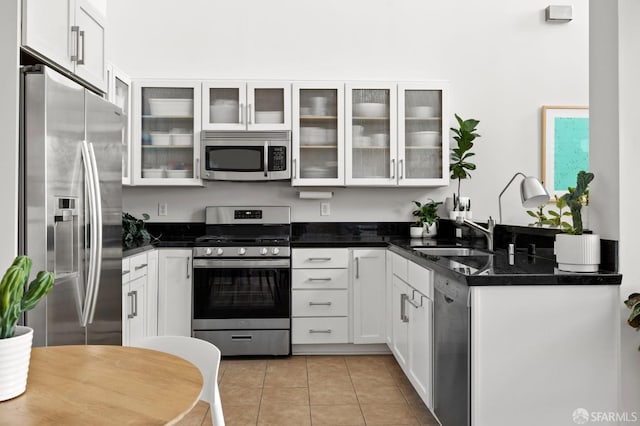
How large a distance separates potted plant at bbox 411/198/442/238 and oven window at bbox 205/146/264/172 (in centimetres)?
139

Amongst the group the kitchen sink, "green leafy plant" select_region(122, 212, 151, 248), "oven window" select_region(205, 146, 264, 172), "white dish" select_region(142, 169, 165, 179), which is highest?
"oven window" select_region(205, 146, 264, 172)

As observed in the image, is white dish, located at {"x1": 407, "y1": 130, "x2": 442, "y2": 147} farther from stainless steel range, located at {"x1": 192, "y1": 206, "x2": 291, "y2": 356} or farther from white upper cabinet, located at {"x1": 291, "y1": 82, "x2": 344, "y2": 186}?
stainless steel range, located at {"x1": 192, "y1": 206, "x2": 291, "y2": 356}

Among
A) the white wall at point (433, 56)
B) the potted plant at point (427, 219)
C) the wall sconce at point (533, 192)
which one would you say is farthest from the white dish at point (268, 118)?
the wall sconce at point (533, 192)

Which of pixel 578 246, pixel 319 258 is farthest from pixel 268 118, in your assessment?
pixel 578 246

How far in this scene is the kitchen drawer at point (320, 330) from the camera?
3879mm

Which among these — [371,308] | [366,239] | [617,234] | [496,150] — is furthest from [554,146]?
[617,234]

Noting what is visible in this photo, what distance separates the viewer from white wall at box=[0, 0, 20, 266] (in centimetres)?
191

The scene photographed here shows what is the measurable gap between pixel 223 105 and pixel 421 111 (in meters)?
1.61

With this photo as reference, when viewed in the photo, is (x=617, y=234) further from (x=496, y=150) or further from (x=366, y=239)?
(x=496, y=150)

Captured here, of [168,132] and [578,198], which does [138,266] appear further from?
[578,198]

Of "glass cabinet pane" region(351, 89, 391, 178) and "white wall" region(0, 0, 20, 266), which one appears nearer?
"white wall" region(0, 0, 20, 266)

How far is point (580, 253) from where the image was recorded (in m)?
2.07

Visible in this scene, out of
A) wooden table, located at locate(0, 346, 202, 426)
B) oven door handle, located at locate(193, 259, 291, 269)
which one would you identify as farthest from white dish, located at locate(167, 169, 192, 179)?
wooden table, located at locate(0, 346, 202, 426)

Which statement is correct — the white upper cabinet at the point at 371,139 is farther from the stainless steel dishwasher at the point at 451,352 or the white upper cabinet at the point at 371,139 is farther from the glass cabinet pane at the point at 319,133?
the stainless steel dishwasher at the point at 451,352
